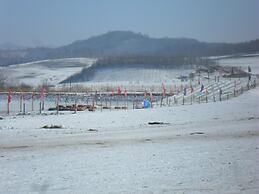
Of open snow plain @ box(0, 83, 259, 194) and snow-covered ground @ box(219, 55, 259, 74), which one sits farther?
snow-covered ground @ box(219, 55, 259, 74)

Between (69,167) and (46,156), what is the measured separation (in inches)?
87.3

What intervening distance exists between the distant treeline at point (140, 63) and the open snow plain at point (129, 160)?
390ft

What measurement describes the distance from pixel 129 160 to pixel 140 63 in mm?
145528

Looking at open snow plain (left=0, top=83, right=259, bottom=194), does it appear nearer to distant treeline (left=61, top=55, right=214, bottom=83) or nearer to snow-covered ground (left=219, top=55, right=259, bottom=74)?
snow-covered ground (left=219, top=55, right=259, bottom=74)

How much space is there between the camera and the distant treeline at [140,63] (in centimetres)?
14388

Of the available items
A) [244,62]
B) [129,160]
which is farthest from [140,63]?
[129,160]

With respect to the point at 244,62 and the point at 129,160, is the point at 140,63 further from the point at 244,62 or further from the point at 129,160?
the point at 129,160

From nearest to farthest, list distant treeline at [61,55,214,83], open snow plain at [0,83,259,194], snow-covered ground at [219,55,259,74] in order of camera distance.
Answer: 1. open snow plain at [0,83,259,194]
2. snow-covered ground at [219,55,259,74]
3. distant treeline at [61,55,214,83]

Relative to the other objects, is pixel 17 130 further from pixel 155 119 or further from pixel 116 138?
pixel 155 119

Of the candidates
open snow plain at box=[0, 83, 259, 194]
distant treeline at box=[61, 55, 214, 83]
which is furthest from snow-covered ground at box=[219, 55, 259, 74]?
open snow plain at box=[0, 83, 259, 194]

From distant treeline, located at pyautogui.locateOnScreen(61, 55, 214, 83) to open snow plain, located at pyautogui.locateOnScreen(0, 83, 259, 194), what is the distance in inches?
4676

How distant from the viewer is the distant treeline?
5664 inches

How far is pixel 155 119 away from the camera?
2934 cm

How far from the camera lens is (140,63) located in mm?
158000
